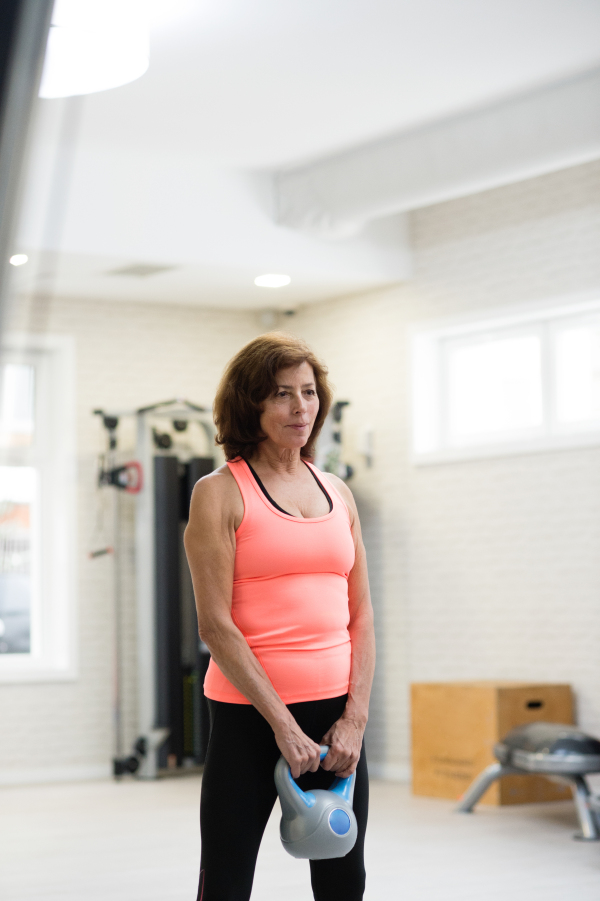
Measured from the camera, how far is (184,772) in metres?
6.24

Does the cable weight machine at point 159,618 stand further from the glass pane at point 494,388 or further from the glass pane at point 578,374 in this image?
the glass pane at point 578,374

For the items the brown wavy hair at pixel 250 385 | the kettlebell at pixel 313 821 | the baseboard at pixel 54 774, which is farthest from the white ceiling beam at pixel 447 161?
the kettlebell at pixel 313 821

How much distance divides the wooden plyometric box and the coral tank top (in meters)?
3.50

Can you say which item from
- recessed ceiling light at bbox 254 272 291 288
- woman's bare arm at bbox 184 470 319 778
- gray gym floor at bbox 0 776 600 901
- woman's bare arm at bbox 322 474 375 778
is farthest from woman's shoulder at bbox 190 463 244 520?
recessed ceiling light at bbox 254 272 291 288

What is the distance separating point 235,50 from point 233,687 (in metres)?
3.23

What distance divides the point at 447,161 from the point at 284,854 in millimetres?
3042

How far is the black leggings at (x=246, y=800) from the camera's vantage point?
156cm

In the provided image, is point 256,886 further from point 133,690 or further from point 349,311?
point 349,311

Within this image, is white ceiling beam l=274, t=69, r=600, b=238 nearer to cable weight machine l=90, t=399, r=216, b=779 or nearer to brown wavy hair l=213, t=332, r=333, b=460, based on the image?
cable weight machine l=90, t=399, r=216, b=779

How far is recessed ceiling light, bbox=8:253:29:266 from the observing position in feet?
1.74

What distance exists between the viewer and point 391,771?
6.11m

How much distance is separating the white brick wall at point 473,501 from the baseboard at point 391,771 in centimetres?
2

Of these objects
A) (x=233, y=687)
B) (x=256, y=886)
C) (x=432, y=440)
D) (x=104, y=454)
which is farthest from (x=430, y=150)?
(x=233, y=687)

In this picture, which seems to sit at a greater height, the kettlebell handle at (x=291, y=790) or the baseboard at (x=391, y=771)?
the kettlebell handle at (x=291, y=790)
